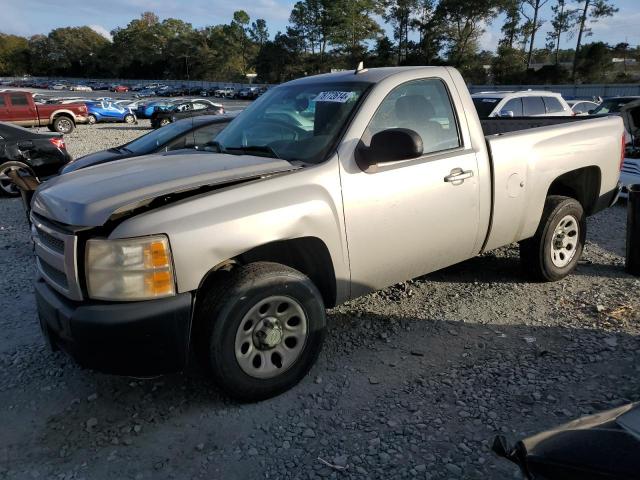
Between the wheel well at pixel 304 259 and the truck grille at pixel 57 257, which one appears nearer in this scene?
the truck grille at pixel 57 257

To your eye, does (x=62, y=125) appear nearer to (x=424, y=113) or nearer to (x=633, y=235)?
(x=424, y=113)

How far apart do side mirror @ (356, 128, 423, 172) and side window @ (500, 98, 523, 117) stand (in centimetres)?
1038

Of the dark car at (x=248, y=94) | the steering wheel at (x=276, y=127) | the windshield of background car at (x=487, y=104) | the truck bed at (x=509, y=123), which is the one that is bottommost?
the dark car at (x=248, y=94)

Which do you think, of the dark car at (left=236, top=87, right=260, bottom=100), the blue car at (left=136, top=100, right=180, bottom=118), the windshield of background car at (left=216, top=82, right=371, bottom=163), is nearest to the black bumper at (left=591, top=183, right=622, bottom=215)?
the windshield of background car at (left=216, top=82, right=371, bottom=163)

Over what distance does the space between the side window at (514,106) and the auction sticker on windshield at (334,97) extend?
10.0m

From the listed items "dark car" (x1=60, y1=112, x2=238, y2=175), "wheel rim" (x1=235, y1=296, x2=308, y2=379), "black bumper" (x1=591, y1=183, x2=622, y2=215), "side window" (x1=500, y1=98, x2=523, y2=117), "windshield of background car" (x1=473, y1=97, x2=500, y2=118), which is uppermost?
"dark car" (x1=60, y1=112, x2=238, y2=175)

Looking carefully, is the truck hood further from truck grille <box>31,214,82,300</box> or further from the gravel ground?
the gravel ground

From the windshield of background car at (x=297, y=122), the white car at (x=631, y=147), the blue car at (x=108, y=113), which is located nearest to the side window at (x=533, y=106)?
the white car at (x=631, y=147)

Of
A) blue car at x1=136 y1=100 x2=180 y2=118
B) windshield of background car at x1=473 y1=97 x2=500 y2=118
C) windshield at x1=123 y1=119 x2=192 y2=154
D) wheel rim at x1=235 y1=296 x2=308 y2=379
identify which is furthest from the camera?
blue car at x1=136 y1=100 x2=180 y2=118

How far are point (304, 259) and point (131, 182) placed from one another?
1.14 metres

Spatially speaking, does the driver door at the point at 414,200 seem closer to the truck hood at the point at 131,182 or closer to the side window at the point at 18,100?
the truck hood at the point at 131,182

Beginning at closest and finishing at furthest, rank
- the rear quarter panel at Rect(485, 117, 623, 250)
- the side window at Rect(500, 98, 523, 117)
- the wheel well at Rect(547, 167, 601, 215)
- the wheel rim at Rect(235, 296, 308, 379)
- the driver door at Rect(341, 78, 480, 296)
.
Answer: the wheel rim at Rect(235, 296, 308, 379) < the driver door at Rect(341, 78, 480, 296) < the rear quarter panel at Rect(485, 117, 623, 250) < the wheel well at Rect(547, 167, 601, 215) < the side window at Rect(500, 98, 523, 117)

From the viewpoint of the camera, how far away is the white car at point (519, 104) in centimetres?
1242

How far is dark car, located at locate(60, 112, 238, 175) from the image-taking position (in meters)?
8.05
